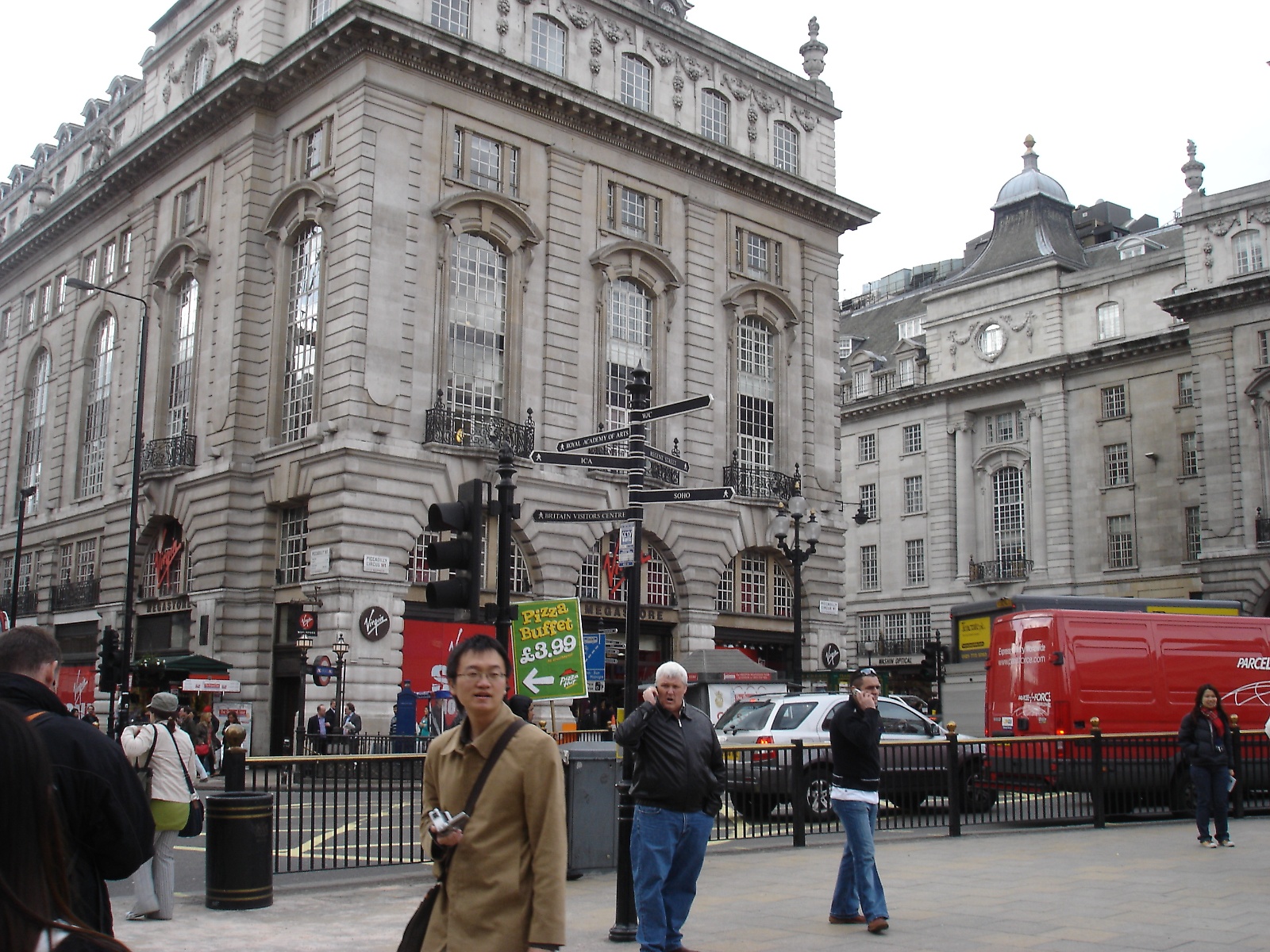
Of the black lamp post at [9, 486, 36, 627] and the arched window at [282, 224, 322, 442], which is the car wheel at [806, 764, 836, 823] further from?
the black lamp post at [9, 486, 36, 627]

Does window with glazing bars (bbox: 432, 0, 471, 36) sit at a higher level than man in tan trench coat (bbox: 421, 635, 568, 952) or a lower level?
higher

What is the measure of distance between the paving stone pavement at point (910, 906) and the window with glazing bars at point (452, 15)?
1025 inches

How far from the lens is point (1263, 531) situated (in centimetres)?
4797

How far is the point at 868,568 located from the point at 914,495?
471 cm

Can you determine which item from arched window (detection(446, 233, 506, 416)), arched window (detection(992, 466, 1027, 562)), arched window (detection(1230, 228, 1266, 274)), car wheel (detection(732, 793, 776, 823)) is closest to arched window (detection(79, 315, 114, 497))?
arched window (detection(446, 233, 506, 416))

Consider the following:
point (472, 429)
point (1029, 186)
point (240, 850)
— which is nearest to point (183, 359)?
point (472, 429)

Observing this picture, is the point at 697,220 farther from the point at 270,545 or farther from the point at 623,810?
the point at 623,810

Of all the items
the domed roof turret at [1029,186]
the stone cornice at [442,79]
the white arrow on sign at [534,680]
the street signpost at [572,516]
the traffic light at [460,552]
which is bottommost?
the white arrow on sign at [534,680]

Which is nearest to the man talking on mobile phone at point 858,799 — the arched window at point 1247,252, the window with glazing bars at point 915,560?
the arched window at point 1247,252

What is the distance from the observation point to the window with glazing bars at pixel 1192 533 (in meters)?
53.8

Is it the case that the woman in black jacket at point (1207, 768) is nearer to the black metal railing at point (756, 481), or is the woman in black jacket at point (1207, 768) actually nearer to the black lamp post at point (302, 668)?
the black lamp post at point (302, 668)

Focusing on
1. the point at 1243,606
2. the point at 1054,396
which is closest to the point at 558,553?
the point at 1243,606

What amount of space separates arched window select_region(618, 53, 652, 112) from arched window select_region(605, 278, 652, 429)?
5662mm

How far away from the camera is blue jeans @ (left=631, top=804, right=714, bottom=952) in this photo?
8164 millimetres
